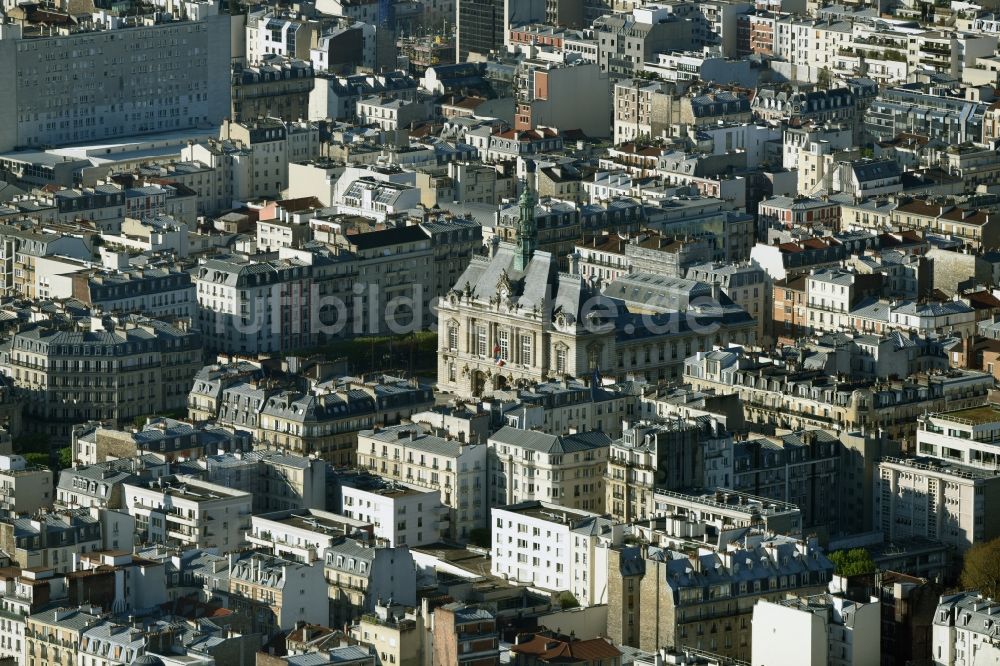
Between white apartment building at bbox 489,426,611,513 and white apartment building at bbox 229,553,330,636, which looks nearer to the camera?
white apartment building at bbox 229,553,330,636

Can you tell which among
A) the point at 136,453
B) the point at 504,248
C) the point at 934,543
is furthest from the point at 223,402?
the point at 934,543

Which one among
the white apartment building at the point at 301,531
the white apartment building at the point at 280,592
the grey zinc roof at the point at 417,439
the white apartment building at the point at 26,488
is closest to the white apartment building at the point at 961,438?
the grey zinc roof at the point at 417,439

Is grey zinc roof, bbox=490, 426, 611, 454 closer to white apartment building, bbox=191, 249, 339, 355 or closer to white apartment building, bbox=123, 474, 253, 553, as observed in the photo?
white apartment building, bbox=123, 474, 253, 553

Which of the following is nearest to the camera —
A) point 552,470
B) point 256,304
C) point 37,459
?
point 552,470

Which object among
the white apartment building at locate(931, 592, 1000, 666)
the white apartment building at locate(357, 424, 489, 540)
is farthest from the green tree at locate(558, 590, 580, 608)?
the white apartment building at locate(931, 592, 1000, 666)

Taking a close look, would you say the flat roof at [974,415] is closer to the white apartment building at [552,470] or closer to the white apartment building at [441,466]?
the white apartment building at [552,470]

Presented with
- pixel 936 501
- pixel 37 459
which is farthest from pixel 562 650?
pixel 37 459

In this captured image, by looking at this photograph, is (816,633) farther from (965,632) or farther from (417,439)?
(417,439)
